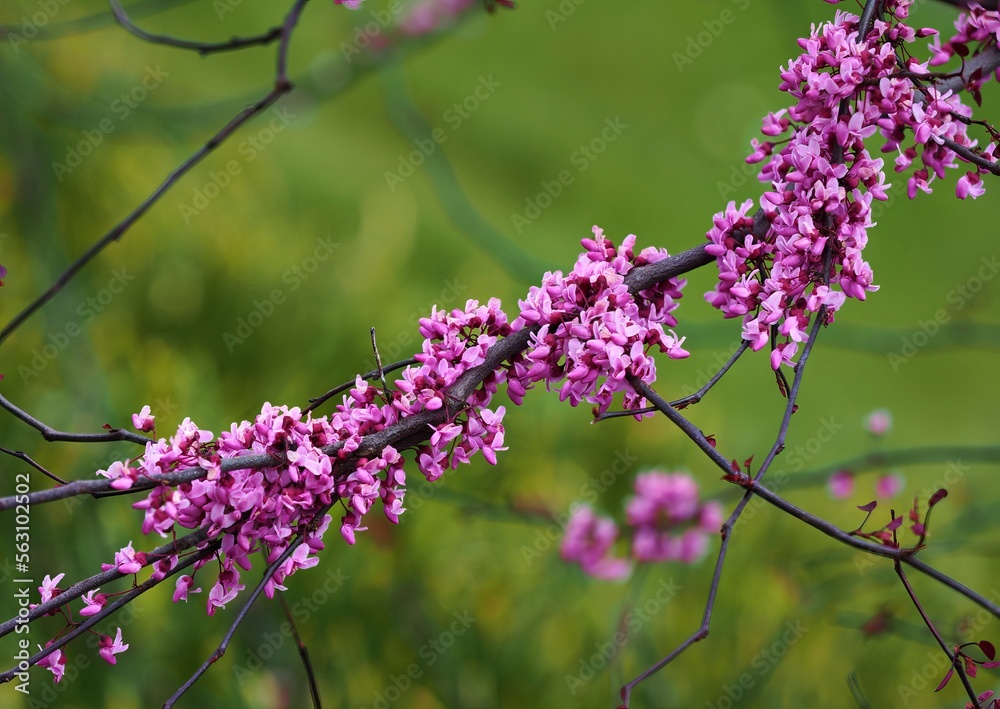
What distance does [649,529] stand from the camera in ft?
9.61

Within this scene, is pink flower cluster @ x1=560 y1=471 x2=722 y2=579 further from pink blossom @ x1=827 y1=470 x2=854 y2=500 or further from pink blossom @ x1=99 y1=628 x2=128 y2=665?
pink blossom @ x1=99 y1=628 x2=128 y2=665

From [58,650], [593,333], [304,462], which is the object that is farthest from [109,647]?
[593,333]

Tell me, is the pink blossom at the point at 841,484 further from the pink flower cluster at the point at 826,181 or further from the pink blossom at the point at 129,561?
the pink blossom at the point at 129,561

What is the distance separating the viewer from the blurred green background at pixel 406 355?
236 centimetres

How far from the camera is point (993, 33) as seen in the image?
3.41ft

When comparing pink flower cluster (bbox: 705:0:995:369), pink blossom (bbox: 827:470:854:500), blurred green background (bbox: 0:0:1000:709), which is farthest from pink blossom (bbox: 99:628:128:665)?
pink blossom (bbox: 827:470:854:500)

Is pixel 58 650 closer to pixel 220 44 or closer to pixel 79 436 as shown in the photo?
pixel 79 436

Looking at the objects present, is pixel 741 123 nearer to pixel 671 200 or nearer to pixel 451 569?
pixel 671 200

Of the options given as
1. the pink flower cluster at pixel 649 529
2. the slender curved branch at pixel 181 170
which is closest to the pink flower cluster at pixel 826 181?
the slender curved branch at pixel 181 170

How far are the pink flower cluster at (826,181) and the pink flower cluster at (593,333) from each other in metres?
0.09

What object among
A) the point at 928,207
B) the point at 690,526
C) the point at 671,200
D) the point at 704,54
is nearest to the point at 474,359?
the point at 690,526

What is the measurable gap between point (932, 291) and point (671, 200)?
187 cm

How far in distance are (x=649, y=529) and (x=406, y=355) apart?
1.21 m

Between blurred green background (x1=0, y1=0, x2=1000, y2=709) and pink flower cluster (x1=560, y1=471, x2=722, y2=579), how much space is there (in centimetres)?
8
